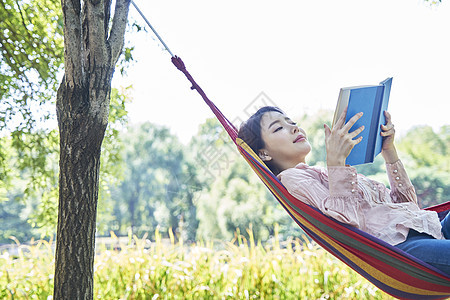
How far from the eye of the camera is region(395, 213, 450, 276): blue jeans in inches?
49.9

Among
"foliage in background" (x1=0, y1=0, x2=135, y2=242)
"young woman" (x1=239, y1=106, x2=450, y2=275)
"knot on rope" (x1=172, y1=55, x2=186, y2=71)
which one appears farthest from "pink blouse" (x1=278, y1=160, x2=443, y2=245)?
"foliage in background" (x1=0, y1=0, x2=135, y2=242)

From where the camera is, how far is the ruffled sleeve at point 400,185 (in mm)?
1677

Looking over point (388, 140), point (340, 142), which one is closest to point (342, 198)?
point (340, 142)

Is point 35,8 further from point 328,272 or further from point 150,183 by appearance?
point 150,183

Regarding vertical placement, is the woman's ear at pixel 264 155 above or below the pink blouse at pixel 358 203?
above

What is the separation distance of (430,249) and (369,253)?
0.19 metres

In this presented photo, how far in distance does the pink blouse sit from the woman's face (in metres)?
0.07

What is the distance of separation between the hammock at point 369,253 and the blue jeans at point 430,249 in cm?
2

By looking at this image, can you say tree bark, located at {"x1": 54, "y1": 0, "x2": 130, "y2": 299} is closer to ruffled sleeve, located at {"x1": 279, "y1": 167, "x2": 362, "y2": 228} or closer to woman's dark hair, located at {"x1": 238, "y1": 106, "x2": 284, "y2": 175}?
woman's dark hair, located at {"x1": 238, "y1": 106, "x2": 284, "y2": 175}

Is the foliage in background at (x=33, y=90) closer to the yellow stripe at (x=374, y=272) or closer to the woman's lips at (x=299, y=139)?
the woman's lips at (x=299, y=139)

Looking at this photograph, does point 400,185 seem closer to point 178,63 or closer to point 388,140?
point 388,140

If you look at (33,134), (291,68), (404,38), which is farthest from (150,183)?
(33,134)

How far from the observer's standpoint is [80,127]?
184 centimetres

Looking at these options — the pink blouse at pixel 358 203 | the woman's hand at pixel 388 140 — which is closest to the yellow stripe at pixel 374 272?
the pink blouse at pixel 358 203
